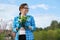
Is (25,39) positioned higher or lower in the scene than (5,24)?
lower

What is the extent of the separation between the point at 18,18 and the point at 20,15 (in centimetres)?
9

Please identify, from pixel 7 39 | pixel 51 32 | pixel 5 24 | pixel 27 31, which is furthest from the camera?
pixel 51 32

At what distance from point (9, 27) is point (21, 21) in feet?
3.57

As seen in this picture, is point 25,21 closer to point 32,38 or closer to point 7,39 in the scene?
point 32,38

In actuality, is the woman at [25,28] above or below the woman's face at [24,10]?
below

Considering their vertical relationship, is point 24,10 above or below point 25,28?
above

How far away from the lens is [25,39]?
413 cm

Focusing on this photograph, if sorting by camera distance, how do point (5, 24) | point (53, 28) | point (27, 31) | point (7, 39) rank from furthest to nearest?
point (53, 28), point (7, 39), point (5, 24), point (27, 31)

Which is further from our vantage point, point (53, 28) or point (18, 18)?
point (53, 28)

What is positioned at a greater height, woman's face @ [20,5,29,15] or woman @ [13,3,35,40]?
woman's face @ [20,5,29,15]

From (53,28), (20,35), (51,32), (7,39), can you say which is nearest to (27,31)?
(20,35)

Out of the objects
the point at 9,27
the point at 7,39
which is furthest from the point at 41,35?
the point at 9,27

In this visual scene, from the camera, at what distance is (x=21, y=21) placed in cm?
411

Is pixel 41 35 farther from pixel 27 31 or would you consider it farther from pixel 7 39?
pixel 27 31
